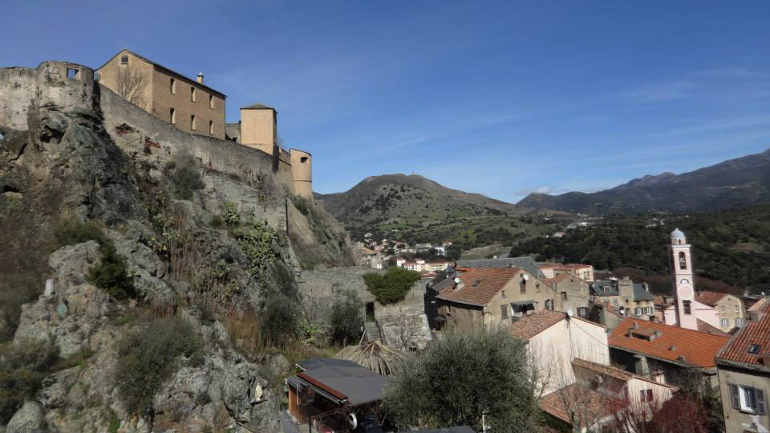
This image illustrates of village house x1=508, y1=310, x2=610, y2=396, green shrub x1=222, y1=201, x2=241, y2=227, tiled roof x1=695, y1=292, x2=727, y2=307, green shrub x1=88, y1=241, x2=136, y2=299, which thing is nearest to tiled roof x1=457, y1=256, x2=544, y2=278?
tiled roof x1=695, y1=292, x2=727, y2=307

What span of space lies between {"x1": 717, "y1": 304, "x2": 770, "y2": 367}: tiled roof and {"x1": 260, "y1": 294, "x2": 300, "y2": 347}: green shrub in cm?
1611

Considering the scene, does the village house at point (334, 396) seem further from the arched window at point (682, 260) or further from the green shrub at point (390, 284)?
the arched window at point (682, 260)

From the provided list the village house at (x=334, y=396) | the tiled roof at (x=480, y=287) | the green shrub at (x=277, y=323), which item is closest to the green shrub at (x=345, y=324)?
the green shrub at (x=277, y=323)

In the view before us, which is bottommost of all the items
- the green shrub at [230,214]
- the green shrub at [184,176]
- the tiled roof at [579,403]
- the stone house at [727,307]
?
the stone house at [727,307]

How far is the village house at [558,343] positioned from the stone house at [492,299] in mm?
4261

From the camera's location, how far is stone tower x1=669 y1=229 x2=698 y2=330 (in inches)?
1390

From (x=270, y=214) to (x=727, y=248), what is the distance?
3135 inches

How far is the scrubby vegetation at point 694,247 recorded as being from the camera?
220ft

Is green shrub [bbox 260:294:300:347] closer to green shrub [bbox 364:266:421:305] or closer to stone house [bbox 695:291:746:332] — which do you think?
green shrub [bbox 364:266:421:305]

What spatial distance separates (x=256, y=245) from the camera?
21875 mm

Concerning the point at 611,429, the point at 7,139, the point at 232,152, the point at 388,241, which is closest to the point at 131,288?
the point at 7,139

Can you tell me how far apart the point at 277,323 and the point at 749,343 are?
57.8ft

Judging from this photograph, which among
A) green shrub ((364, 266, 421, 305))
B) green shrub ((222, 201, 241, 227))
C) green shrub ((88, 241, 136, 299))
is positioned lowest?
green shrub ((364, 266, 421, 305))

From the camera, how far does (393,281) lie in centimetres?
2288
